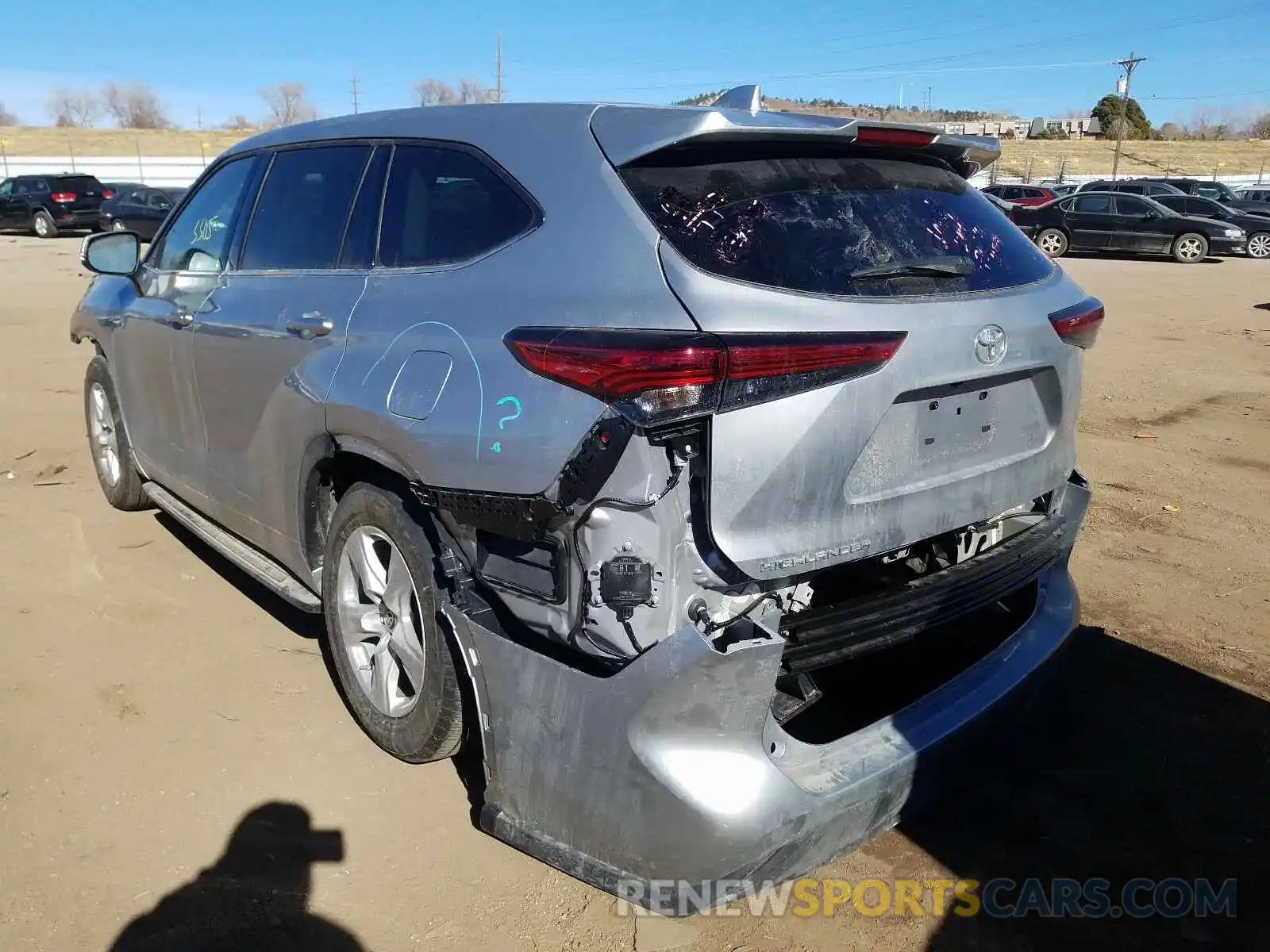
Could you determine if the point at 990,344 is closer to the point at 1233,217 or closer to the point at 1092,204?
the point at 1092,204

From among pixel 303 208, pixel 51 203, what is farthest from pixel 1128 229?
pixel 51 203

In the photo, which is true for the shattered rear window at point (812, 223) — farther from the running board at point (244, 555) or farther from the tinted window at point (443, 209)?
the running board at point (244, 555)

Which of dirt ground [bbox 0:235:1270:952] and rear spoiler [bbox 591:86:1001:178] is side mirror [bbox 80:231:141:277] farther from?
rear spoiler [bbox 591:86:1001:178]

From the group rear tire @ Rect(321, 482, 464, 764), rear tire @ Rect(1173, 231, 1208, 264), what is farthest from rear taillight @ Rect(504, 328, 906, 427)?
rear tire @ Rect(1173, 231, 1208, 264)

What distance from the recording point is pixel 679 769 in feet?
7.26

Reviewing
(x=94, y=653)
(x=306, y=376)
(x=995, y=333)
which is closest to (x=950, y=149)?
(x=995, y=333)

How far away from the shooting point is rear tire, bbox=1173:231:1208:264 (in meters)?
21.7

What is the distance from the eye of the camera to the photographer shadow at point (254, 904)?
8.12ft

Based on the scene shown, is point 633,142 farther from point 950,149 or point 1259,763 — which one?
point 1259,763

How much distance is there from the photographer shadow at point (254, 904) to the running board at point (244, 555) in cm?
85

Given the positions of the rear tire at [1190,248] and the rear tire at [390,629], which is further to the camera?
the rear tire at [1190,248]

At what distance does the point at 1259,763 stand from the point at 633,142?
2.72 meters

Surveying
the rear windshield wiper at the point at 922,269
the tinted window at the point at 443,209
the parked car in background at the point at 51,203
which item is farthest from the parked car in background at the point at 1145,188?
the parked car in background at the point at 51,203

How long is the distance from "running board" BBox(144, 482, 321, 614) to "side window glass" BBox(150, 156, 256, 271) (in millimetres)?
1063
